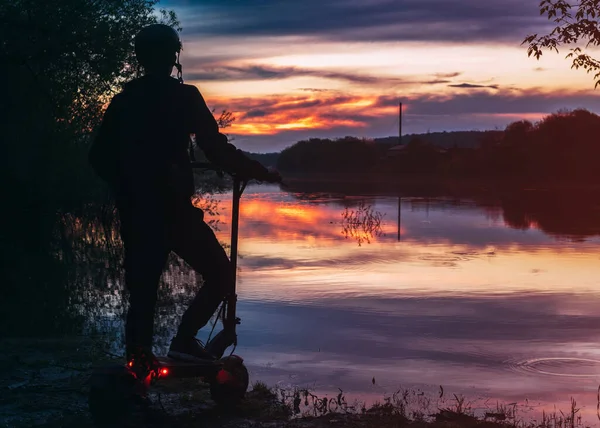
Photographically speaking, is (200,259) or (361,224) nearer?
(200,259)

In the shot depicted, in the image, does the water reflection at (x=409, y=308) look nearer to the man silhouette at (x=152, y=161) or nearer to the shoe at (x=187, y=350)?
the shoe at (x=187, y=350)

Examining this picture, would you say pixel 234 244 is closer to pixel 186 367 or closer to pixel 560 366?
pixel 186 367

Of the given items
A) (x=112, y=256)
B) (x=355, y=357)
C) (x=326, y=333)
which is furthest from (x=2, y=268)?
(x=355, y=357)

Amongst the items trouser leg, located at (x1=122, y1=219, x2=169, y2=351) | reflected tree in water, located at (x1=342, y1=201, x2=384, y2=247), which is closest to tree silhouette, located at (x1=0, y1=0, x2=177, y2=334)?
trouser leg, located at (x1=122, y1=219, x2=169, y2=351)

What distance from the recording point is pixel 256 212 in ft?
119

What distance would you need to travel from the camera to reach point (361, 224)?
97.1 ft

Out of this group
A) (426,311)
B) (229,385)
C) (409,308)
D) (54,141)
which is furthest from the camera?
(54,141)

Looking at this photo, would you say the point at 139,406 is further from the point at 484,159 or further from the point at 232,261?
the point at 484,159

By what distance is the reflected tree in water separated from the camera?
2527 cm

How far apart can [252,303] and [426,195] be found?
39151mm

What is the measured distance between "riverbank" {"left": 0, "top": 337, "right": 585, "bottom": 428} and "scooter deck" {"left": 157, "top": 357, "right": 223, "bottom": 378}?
0.95 feet

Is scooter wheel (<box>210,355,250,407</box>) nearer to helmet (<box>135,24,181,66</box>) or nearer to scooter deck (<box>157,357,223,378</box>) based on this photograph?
scooter deck (<box>157,357,223,378</box>)

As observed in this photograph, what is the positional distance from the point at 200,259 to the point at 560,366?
15.4 ft

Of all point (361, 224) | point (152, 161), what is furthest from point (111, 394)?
point (361, 224)
